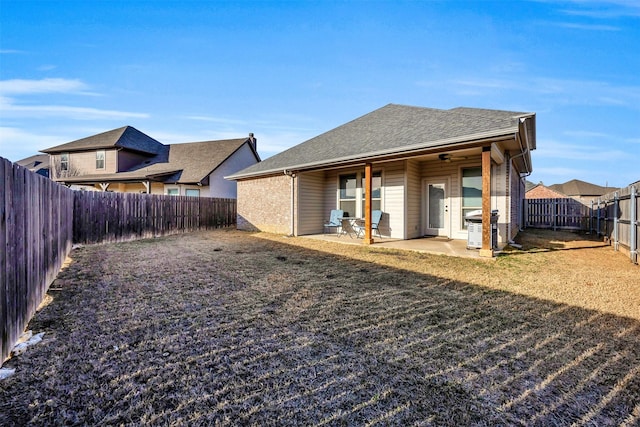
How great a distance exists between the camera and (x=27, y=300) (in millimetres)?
3041

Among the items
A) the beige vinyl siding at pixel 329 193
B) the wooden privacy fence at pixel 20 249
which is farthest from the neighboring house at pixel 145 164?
the wooden privacy fence at pixel 20 249

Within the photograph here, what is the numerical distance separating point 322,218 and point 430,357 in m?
10.1

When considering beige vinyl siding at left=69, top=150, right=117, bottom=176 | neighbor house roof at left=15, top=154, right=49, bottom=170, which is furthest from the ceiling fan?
neighbor house roof at left=15, top=154, right=49, bottom=170

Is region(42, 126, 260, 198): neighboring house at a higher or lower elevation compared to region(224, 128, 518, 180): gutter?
higher

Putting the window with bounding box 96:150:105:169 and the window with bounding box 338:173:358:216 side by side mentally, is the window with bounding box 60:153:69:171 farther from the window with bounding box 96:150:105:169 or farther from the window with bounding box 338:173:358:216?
the window with bounding box 338:173:358:216

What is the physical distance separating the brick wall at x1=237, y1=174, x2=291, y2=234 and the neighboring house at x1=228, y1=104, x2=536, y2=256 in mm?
43

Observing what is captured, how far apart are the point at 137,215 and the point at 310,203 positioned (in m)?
6.80

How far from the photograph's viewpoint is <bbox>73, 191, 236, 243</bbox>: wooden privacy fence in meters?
9.67

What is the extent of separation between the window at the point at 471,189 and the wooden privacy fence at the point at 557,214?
962 centimetres

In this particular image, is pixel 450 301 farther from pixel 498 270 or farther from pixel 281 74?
pixel 281 74

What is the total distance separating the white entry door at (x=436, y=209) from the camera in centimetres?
1023

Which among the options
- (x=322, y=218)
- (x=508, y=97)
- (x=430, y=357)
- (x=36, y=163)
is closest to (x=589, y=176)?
(x=508, y=97)

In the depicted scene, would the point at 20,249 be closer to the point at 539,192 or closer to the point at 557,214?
the point at 557,214

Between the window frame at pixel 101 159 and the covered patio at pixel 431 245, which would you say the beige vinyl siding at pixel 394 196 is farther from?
the window frame at pixel 101 159
